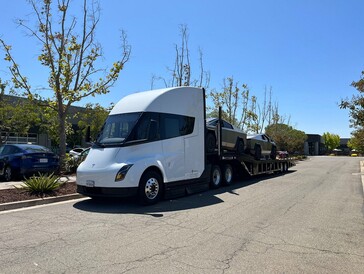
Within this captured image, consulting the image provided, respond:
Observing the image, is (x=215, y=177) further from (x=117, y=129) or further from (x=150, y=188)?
(x=117, y=129)

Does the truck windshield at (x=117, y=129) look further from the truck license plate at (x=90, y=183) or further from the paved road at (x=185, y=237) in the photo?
the paved road at (x=185, y=237)

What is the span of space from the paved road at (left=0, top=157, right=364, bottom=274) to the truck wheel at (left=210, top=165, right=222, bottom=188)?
2.88 metres

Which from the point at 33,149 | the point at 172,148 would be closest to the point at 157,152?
the point at 172,148

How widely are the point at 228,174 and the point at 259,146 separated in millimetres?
4064

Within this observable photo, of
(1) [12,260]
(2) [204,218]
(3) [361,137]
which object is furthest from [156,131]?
(3) [361,137]

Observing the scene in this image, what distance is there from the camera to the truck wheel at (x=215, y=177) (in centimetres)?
→ 1282

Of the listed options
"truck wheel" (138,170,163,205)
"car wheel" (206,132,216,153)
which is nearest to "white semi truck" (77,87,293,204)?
"truck wheel" (138,170,163,205)

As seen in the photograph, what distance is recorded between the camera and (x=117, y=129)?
9750mm

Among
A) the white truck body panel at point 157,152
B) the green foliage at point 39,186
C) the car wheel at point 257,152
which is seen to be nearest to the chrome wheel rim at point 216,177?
the white truck body panel at point 157,152

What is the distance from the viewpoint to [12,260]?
4887 millimetres

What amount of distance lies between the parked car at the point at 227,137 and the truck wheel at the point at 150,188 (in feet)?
10.8

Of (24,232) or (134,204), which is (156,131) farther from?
(24,232)

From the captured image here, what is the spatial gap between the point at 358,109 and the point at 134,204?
39.3ft

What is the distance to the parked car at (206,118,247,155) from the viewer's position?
41.6ft
